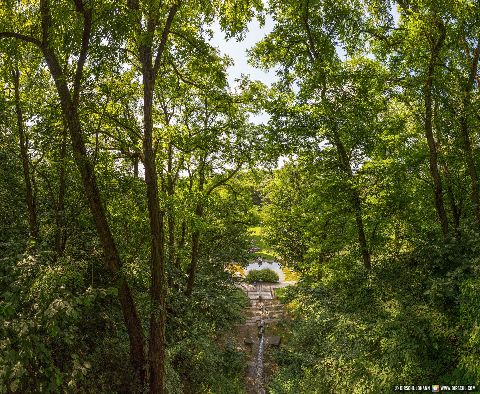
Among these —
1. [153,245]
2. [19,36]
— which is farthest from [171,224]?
[19,36]

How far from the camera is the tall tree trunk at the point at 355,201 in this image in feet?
36.7

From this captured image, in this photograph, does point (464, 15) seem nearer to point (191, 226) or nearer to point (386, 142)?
point (386, 142)

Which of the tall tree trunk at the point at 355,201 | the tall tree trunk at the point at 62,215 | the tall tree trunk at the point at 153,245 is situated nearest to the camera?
the tall tree trunk at the point at 153,245

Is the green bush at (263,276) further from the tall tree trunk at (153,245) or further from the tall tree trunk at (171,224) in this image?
the tall tree trunk at (153,245)

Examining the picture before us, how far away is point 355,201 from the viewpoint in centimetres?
1129

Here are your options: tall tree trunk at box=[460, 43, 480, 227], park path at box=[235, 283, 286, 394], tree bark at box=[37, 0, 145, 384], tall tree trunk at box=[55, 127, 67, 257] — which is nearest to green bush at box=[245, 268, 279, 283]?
park path at box=[235, 283, 286, 394]

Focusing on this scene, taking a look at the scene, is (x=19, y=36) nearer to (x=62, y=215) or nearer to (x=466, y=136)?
(x=62, y=215)

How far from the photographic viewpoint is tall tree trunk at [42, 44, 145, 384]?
6.99 metres

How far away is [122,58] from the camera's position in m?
6.65

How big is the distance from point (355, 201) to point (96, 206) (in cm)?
767

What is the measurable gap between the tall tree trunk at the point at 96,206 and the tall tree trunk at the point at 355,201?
23.3 feet

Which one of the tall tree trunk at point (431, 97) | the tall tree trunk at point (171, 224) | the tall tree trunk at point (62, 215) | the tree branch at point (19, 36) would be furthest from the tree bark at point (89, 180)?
the tall tree trunk at point (431, 97)

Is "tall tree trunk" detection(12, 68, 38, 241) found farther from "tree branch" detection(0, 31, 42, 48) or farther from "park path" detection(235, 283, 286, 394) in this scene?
"park path" detection(235, 283, 286, 394)

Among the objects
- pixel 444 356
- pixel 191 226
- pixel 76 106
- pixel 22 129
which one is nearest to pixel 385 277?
pixel 444 356
